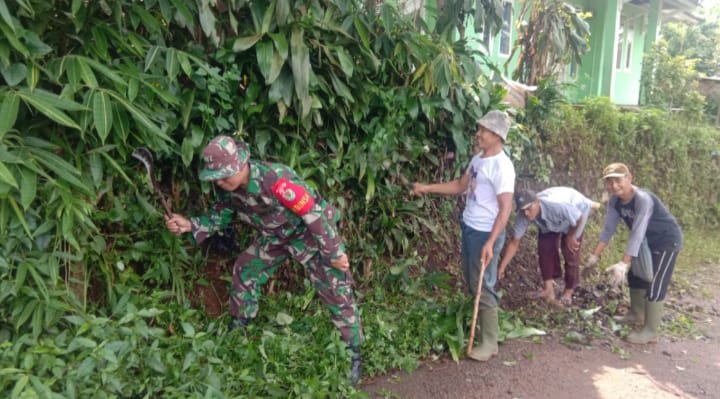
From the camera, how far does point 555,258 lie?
5074mm

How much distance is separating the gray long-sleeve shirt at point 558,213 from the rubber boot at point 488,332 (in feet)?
3.10

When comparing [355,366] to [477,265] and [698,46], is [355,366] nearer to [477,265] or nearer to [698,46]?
[477,265]

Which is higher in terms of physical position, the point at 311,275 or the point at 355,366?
the point at 311,275

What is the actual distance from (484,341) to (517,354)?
1.01 feet

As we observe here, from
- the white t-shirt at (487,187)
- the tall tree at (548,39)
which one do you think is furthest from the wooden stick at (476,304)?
the tall tree at (548,39)

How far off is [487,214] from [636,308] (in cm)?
195

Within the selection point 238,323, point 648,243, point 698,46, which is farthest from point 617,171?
point 698,46

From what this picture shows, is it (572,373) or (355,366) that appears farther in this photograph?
(572,373)

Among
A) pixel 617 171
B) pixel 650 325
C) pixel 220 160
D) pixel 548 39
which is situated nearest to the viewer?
pixel 220 160

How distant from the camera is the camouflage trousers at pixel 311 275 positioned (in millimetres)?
3430

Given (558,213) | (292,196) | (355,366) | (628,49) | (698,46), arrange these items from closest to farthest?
(292,196), (355,366), (558,213), (628,49), (698,46)

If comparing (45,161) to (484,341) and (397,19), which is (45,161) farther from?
(484,341)

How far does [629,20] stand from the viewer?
1702 cm

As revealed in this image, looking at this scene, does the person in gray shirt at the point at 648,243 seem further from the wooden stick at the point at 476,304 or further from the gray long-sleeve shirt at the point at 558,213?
the wooden stick at the point at 476,304
